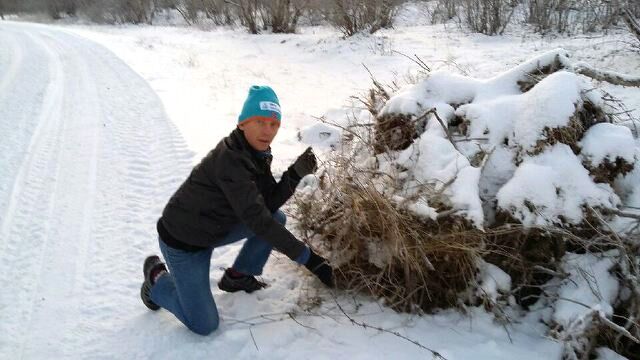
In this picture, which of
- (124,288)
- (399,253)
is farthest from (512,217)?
(124,288)

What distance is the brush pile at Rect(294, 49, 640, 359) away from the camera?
2.63m

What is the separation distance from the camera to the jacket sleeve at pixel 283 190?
299 centimetres

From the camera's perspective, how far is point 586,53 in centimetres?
698

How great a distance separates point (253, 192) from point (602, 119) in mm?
2234

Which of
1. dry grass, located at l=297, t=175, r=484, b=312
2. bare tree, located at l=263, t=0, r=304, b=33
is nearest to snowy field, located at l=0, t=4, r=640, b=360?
dry grass, located at l=297, t=175, r=484, b=312

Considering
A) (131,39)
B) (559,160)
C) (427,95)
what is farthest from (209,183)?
(131,39)

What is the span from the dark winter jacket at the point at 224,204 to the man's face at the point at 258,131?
1.3 inches

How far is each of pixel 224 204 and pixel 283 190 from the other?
44cm

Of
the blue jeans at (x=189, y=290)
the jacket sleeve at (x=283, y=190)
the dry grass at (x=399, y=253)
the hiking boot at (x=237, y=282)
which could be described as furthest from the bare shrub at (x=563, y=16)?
the blue jeans at (x=189, y=290)

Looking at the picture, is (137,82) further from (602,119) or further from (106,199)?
Answer: (602,119)

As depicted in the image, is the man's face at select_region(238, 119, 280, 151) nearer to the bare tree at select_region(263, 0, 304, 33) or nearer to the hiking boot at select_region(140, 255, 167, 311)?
the hiking boot at select_region(140, 255, 167, 311)

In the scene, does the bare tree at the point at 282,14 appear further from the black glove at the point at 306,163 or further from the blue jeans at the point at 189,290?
the blue jeans at the point at 189,290

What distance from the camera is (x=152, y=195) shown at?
14.6 ft

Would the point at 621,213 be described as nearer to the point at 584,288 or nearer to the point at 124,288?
the point at 584,288
